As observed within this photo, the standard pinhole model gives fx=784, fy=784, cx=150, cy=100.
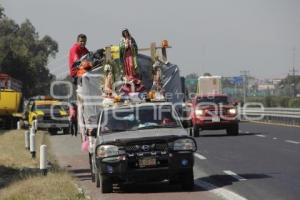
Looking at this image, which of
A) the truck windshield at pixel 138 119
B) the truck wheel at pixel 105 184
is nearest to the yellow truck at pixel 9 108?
the truck windshield at pixel 138 119

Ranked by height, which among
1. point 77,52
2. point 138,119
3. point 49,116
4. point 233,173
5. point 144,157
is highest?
point 77,52

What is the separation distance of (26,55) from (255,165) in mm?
78364

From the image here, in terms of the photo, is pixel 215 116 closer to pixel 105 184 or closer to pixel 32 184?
pixel 32 184

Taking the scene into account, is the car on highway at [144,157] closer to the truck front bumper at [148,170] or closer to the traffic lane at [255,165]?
the truck front bumper at [148,170]

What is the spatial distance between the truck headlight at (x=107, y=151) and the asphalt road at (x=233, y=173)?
699mm

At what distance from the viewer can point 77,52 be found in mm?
17625

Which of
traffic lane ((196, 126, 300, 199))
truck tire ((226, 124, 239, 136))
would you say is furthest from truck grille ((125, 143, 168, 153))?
truck tire ((226, 124, 239, 136))

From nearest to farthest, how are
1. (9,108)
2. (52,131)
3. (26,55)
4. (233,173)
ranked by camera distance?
1. (233,173)
2. (52,131)
3. (9,108)
4. (26,55)

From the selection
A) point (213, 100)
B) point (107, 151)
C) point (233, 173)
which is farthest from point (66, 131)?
point (107, 151)

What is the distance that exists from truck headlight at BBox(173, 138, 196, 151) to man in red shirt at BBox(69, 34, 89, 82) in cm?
501

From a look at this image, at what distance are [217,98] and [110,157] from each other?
70.5ft

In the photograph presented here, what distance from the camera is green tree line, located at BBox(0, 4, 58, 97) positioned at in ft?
300

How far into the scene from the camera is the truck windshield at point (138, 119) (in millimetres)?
14094

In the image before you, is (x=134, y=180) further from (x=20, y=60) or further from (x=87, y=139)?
(x=20, y=60)
